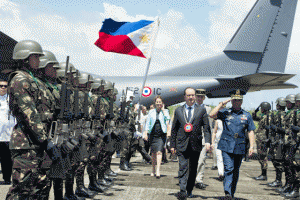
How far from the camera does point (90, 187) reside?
5.81 m

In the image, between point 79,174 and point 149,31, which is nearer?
point 79,174

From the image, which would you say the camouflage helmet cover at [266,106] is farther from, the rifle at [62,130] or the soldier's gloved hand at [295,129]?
the rifle at [62,130]

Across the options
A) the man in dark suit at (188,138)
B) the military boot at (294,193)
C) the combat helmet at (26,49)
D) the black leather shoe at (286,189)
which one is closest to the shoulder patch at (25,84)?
the combat helmet at (26,49)

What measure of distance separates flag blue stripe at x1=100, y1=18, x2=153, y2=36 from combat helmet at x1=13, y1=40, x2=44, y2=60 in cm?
531

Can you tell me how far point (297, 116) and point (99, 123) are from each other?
3980 millimetres

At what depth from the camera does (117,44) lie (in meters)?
8.79

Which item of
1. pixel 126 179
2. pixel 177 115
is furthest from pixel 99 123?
pixel 126 179

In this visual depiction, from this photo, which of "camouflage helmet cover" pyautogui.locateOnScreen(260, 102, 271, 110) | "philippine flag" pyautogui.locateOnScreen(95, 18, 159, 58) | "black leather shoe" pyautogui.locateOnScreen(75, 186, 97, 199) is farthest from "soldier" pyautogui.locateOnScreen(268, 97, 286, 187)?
"black leather shoe" pyautogui.locateOnScreen(75, 186, 97, 199)

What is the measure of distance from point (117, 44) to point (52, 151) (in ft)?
19.1

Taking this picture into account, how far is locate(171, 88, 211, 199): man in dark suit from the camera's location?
5.52 meters

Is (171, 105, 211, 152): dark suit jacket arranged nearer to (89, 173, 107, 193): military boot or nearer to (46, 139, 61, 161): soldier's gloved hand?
(89, 173, 107, 193): military boot

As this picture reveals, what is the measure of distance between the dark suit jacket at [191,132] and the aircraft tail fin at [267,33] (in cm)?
1323

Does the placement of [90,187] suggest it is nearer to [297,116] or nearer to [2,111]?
[2,111]

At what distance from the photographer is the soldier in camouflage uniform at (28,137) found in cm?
320
